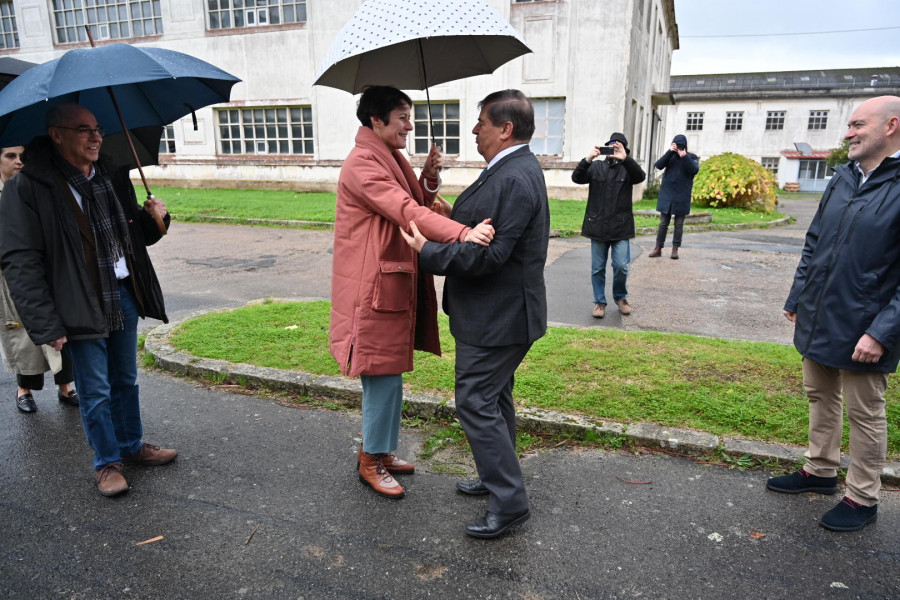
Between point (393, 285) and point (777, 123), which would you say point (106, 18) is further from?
point (777, 123)

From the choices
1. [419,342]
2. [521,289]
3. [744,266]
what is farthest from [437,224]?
[744,266]

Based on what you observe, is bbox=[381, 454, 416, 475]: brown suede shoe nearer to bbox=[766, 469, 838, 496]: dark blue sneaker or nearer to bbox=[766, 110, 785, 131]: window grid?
bbox=[766, 469, 838, 496]: dark blue sneaker

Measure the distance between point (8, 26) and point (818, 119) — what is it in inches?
1826

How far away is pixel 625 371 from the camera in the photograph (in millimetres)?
4797

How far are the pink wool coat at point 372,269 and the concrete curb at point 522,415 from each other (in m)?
1.22

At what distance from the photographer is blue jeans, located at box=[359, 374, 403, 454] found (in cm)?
322

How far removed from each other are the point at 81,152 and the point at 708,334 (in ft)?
18.4

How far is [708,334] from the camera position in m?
6.23

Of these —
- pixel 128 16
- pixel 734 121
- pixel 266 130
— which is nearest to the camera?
pixel 266 130

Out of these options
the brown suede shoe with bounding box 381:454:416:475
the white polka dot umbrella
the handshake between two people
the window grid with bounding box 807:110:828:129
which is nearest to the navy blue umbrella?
the white polka dot umbrella

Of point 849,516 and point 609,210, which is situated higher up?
point 609,210

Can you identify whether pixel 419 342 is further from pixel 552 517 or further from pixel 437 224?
pixel 552 517

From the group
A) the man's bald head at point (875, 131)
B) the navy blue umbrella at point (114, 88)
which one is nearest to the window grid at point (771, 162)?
the man's bald head at point (875, 131)

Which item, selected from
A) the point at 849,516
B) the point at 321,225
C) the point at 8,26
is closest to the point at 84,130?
the point at 849,516
